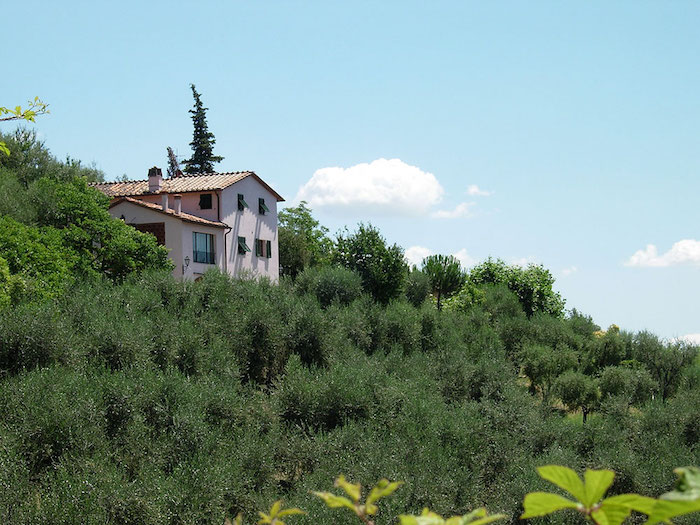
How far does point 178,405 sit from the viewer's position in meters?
18.1

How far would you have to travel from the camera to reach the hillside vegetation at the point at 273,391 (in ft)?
51.0

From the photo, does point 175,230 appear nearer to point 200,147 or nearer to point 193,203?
point 193,203

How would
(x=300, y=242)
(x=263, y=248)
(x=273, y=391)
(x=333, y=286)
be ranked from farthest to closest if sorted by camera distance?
(x=300, y=242) < (x=263, y=248) < (x=333, y=286) < (x=273, y=391)

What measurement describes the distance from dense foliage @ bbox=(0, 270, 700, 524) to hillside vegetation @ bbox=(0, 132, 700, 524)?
0.22 feet

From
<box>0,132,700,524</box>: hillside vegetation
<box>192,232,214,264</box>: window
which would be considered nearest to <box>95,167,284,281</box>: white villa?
<box>192,232,214,264</box>: window

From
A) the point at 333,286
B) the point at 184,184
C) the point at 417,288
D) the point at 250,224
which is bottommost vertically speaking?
the point at 417,288

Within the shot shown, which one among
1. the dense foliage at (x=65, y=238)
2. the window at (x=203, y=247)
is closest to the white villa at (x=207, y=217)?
the window at (x=203, y=247)

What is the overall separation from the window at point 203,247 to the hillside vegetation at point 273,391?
527cm

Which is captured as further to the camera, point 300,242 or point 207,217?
point 300,242

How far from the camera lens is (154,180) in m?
40.7

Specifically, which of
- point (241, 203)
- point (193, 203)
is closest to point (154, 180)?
point (193, 203)

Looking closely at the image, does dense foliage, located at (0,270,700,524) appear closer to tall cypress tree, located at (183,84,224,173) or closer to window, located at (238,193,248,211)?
window, located at (238,193,248,211)

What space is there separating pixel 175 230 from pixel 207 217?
158 inches

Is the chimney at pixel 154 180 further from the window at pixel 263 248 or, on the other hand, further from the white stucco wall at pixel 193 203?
the window at pixel 263 248
